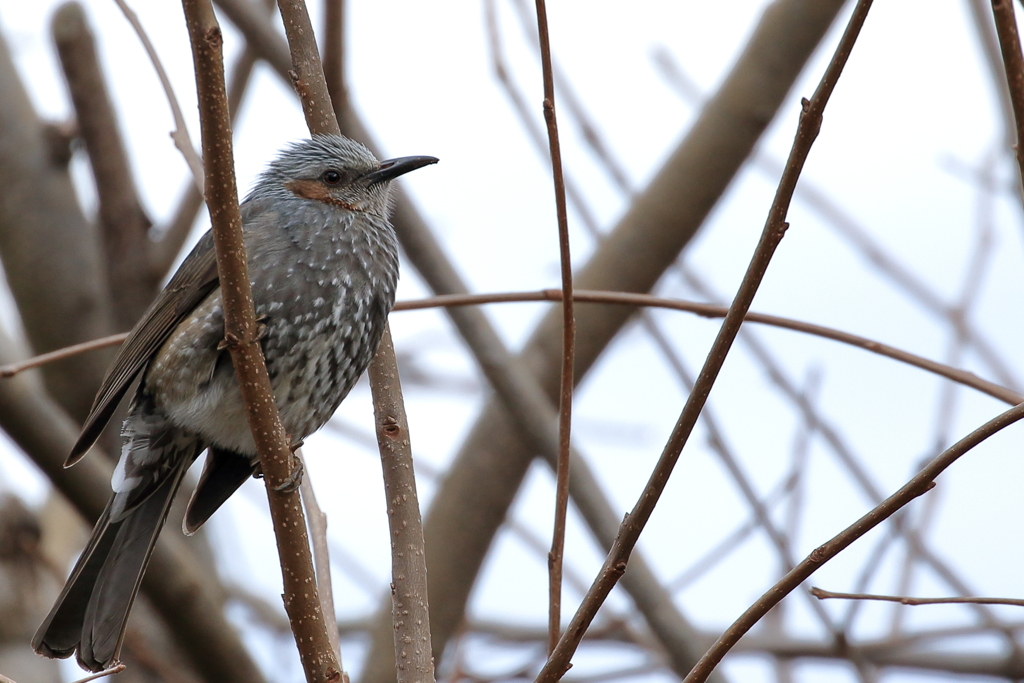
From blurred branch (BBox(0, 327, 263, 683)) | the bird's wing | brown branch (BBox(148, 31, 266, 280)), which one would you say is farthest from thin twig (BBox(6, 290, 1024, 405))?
brown branch (BBox(148, 31, 266, 280))

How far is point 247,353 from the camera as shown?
6.72ft

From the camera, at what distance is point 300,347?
3.02m

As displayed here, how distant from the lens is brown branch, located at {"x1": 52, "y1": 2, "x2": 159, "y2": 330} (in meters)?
5.05

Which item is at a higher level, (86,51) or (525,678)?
(86,51)

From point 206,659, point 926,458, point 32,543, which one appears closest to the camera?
point 926,458

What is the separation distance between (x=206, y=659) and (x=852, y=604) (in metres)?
2.34

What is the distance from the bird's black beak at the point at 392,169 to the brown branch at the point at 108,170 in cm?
190

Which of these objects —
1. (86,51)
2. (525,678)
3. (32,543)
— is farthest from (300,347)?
(32,543)

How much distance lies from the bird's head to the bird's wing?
1.46 feet

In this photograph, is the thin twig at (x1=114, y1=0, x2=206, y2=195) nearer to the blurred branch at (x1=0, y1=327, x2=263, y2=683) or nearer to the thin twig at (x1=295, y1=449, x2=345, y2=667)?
the thin twig at (x1=295, y1=449, x2=345, y2=667)

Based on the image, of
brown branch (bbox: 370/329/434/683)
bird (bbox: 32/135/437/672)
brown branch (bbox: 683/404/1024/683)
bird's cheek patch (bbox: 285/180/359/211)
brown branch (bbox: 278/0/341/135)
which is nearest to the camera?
brown branch (bbox: 683/404/1024/683)

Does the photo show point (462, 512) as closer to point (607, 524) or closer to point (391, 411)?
point (607, 524)

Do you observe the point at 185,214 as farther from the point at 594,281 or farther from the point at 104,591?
the point at 104,591

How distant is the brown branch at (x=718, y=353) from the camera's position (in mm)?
1678
